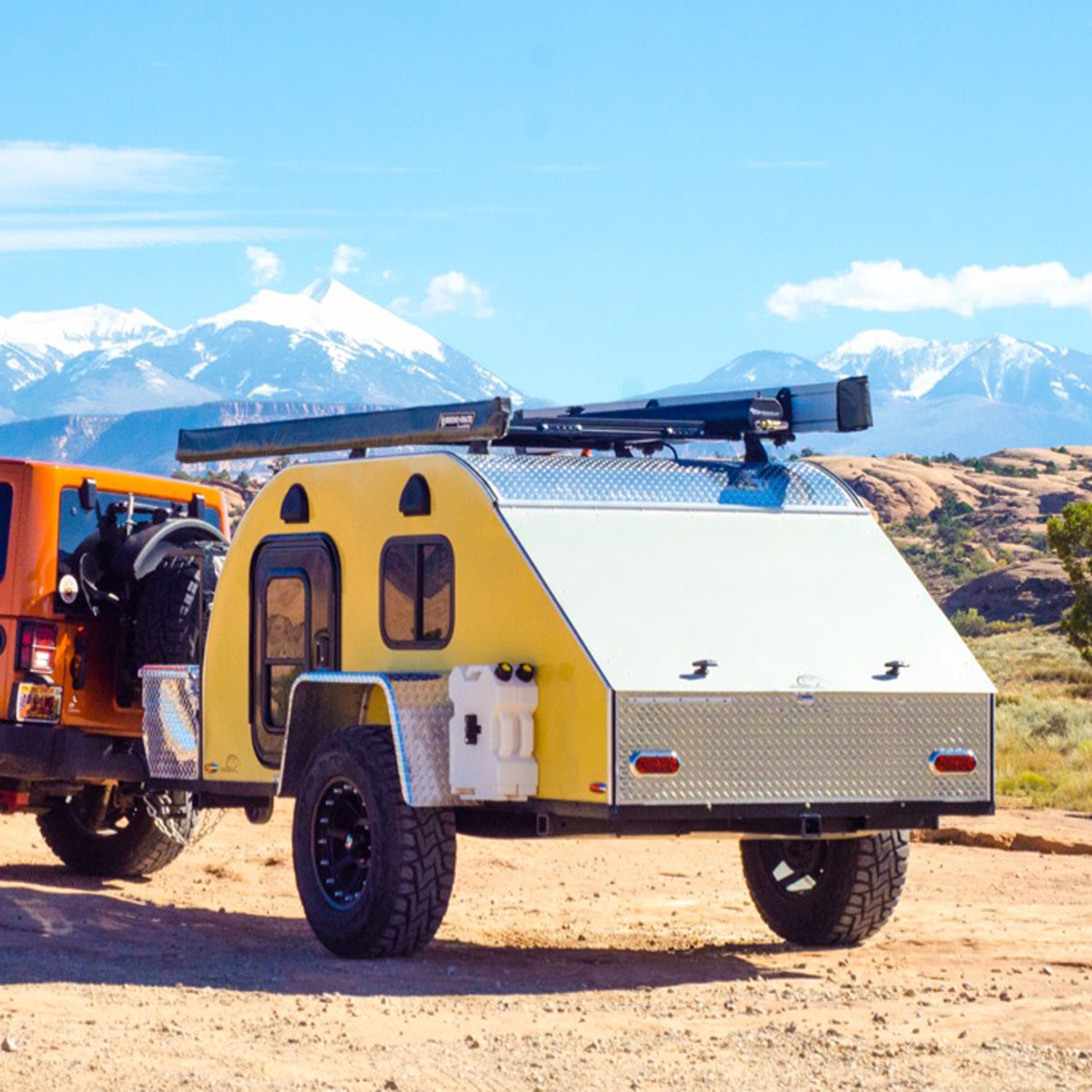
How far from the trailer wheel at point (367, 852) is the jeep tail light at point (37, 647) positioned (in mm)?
2475

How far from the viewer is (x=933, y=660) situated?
10.2 m

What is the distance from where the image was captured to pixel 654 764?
30.8 feet

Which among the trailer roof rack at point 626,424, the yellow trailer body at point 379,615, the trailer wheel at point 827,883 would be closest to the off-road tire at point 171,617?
the yellow trailer body at point 379,615

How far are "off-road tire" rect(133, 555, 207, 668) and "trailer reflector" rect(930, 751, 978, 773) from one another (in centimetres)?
429

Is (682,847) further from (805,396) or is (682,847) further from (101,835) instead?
(805,396)

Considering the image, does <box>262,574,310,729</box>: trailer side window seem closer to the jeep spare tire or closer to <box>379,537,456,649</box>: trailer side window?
<box>379,537,456,649</box>: trailer side window

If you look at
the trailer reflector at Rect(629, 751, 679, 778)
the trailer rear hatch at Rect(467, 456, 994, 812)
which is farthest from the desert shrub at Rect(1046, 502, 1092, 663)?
the trailer reflector at Rect(629, 751, 679, 778)

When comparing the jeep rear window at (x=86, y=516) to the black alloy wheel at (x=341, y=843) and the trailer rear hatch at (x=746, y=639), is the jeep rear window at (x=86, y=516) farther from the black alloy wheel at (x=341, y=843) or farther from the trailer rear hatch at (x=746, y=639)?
the trailer rear hatch at (x=746, y=639)

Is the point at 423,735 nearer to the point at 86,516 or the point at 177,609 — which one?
the point at 177,609

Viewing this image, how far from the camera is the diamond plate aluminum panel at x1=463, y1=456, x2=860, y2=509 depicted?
33.2 ft

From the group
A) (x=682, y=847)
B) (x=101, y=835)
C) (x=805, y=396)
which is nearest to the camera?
(x=805, y=396)

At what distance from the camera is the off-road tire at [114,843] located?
13859 mm

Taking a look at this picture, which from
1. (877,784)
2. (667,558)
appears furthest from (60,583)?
(877,784)

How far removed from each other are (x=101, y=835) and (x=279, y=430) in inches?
144
